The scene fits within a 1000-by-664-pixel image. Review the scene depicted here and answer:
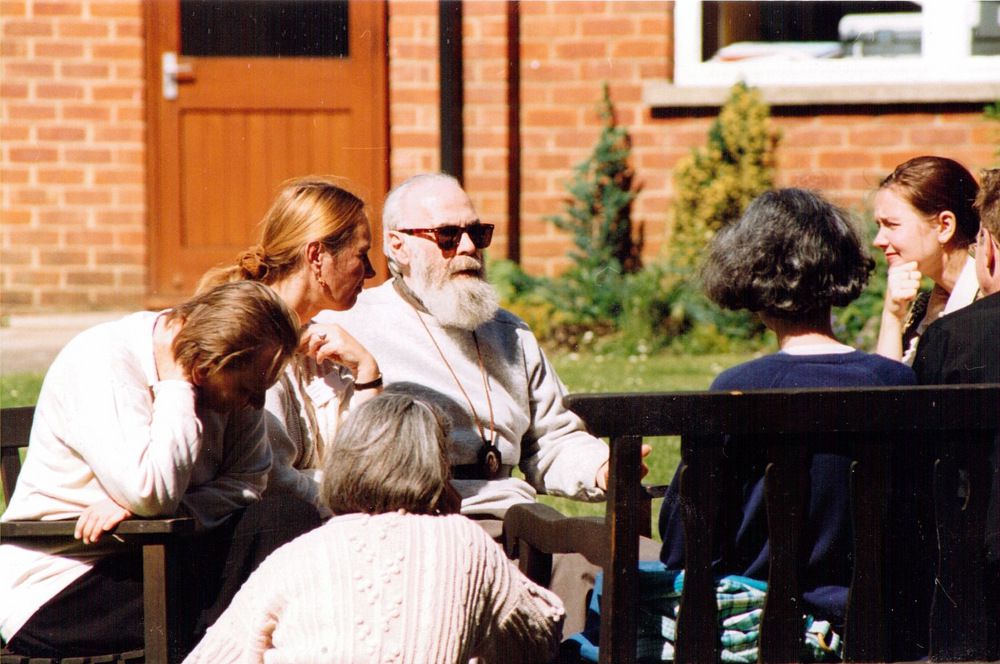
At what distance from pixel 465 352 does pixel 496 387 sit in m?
0.14

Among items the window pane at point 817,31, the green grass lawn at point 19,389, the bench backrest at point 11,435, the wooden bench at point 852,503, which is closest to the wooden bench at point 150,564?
the bench backrest at point 11,435

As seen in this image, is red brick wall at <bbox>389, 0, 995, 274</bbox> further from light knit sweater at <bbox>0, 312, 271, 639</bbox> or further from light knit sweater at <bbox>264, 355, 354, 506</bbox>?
light knit sweater at <bbox>0, 312, 271, 639</bbox>

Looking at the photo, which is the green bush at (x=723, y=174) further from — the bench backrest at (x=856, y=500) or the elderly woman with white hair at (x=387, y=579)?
the elderly woman with white hair at (x=387, y=579)

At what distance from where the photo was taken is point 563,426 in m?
4.03

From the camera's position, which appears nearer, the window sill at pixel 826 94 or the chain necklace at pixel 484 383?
the chain necklace at pixel 484 383

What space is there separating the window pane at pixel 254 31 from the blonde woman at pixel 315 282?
18.8ft

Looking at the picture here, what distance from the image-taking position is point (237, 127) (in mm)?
9102

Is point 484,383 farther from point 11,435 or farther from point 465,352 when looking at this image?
point 11,435

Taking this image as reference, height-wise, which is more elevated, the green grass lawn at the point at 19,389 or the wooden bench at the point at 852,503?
the wooden bench at the point at 852,503

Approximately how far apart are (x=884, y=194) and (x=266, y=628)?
2348mm

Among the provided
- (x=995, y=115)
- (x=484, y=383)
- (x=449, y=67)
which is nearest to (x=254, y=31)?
(x=449, y=67)

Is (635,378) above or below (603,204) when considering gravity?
below

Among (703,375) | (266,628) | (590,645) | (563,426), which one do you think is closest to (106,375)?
(266,628)

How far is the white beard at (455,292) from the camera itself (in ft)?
12.7
